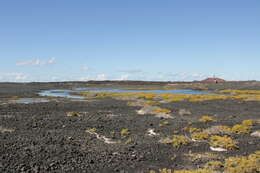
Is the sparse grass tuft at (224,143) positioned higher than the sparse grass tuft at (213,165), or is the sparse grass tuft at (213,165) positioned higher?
the sparse grass tuft at (224,143)

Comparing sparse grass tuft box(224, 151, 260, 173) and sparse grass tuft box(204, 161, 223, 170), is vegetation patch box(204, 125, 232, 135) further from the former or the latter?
sparse grass tuft box(204, 161, 223, 170)

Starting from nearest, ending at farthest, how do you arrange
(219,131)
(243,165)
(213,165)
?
(243,165) < (213,165) < (219,131)

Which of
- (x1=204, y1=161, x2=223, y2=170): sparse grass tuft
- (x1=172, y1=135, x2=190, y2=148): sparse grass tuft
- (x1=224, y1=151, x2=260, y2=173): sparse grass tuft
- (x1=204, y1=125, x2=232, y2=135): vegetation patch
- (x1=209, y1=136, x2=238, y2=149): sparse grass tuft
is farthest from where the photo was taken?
(x1=204, y1=125, x2=232, y2=135): vegetation patch

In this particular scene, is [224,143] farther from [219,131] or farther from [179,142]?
[219,131]

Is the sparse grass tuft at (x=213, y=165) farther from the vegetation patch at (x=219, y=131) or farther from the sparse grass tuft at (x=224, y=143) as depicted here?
the vegetation patch at (x=219, y=131)

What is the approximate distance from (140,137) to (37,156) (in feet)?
26.6

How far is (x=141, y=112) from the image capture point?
108 feet

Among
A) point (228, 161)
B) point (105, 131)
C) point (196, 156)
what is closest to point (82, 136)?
point (105, 131)

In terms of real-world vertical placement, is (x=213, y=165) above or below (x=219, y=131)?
below

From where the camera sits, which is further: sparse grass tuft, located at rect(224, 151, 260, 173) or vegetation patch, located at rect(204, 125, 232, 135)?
vegetation patch, located at rect(204, 125, 232, 135)

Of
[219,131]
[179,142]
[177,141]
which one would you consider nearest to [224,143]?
[179,142]

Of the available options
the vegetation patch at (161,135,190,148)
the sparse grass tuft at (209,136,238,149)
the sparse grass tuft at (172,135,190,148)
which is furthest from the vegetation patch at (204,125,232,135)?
the sparse grass tuft at (172,135,190,148)

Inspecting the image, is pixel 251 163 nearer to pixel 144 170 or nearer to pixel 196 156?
pixel 196 156

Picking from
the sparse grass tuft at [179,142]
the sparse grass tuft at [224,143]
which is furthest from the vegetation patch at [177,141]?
the sparse grass tuft at [224,143]
